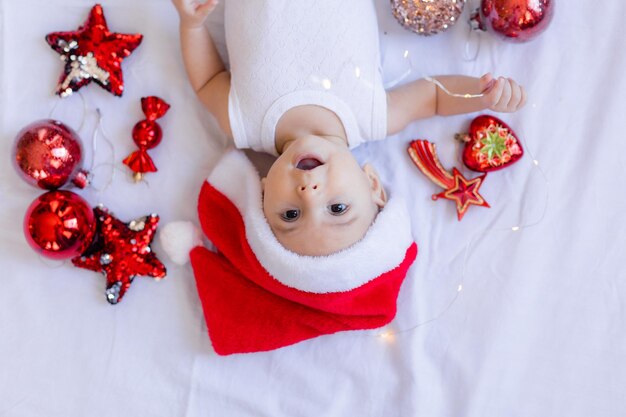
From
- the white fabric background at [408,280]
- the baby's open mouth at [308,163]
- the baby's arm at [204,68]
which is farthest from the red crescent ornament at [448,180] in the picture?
the baby's arm at [204,68]

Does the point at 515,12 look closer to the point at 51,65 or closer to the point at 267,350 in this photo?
the point at 267,350

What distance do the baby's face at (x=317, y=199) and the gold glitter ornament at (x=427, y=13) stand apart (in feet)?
0.93

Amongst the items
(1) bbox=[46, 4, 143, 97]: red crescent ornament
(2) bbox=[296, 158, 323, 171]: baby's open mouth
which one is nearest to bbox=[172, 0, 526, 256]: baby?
(2) bbox=[296, 158, 323, 171]: baby's open mouth

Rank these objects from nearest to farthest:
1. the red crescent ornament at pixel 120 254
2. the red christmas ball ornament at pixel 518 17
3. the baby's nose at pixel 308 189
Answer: the baby's nose at pixel 308 189, the red christmas ball ornament at pixel 518 17, the red crescent ornament at pixel 120 254

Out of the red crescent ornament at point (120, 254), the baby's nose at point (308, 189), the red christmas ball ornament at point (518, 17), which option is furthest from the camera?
the red crescent ornament at point (120, 254)

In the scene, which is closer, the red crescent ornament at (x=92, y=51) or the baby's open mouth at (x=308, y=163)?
the baby's open mouth at (x=308, y=163)

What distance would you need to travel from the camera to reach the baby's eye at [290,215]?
101 centimetres

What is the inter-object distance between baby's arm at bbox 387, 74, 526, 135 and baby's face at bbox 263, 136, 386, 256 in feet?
0.56

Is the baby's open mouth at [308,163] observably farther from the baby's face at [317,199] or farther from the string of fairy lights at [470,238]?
the string of fairy lights at [470,238]

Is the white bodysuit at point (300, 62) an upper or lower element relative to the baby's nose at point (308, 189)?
upper

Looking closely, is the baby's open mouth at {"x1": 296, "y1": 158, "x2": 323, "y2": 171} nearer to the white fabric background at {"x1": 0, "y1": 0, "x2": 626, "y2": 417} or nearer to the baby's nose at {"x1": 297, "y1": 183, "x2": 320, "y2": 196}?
the baby's nose at {"x1": 297, "y1": 183, "x2": 320, "y2": 196}

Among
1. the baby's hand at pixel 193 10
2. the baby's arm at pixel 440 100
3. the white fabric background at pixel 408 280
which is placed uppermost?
the baby's hand at pixel 193 10

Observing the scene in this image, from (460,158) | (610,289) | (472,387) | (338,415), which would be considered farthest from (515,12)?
(338,415)

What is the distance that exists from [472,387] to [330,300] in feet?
1.10
